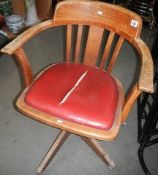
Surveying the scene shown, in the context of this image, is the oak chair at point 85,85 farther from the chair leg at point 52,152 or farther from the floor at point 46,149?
the floor at point 46,149

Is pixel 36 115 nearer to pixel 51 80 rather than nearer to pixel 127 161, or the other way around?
pixel 51 80

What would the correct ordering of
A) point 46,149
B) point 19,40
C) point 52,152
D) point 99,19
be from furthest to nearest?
point 46,149
point 52,152
point 99,19
point 19,40

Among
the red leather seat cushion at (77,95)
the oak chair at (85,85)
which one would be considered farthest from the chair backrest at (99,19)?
the red leather seat cushion at (77,95)

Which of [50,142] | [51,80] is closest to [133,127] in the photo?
[50,142]

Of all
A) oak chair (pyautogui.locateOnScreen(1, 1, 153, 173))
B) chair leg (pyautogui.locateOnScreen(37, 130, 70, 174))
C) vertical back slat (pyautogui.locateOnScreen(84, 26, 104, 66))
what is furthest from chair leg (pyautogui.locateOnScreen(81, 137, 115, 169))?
vertical back slat (pyautogui.locateOnScreen(84, 26, 104, 66))

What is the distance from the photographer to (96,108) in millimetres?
956

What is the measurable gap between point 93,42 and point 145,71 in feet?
1.31

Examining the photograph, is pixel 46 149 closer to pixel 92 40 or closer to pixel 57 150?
pixel 57 150

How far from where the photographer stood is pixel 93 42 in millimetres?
1155

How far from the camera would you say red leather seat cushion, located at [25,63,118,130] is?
3.05 ft

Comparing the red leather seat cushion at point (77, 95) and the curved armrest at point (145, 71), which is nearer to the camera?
the curved armrest at point (145, 71)

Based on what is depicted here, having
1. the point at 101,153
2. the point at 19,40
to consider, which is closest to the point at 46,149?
the point at 101,153

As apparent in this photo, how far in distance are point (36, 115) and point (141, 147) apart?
74 centimetres

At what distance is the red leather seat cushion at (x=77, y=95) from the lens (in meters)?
0.93
